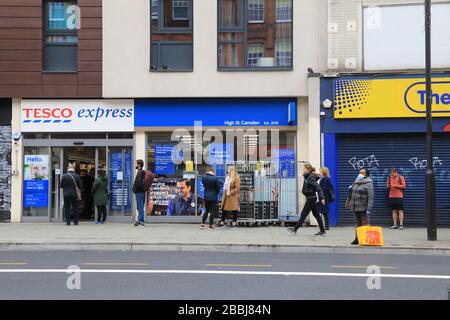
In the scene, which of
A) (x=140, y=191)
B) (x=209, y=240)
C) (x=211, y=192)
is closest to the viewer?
(x=209, y=240)

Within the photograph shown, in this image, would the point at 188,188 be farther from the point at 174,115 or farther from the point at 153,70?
the point at 153,70

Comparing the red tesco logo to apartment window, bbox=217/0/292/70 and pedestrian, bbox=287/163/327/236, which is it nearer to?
apartment window, bbox=217/0/292/70

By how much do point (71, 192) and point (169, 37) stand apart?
19.1 feet

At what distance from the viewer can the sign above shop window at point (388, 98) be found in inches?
647

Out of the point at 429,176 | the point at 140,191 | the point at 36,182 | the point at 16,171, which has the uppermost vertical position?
the point at 16,171

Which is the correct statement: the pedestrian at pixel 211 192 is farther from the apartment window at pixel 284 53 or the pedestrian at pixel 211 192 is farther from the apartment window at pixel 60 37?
the apartment window at pixel 60 37

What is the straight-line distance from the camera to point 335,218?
1694 cm

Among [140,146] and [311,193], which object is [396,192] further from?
[140,146]

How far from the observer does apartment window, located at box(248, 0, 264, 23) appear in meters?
17.8

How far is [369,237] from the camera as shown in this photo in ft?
41.2

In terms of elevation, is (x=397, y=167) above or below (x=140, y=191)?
above

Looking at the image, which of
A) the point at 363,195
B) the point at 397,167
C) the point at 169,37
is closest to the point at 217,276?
the point at 363,195

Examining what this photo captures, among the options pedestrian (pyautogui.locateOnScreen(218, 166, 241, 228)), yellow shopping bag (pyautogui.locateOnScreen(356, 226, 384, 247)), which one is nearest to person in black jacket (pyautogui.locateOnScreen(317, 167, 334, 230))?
pedestrian (pyautogui.locateOnScreen(218, 166, 241, 228))

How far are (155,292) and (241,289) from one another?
1221 mm
